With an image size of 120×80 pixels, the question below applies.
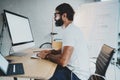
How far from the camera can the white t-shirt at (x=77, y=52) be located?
1.47m

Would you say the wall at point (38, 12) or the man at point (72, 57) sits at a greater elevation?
the wall at point (38, 12)

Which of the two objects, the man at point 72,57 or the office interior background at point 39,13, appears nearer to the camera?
the man at point 72,57

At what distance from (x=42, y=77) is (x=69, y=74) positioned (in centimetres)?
42

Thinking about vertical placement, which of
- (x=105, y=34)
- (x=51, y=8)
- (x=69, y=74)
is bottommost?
(x=69, y=74)

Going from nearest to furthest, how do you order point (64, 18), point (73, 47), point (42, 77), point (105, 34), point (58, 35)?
point (42, 77) → point (73, 47) → point (64, 18) → point (105, 34) → point (58, 35)

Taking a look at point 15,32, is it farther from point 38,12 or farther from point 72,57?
point 38,12

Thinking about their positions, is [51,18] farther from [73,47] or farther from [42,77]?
[42,77]

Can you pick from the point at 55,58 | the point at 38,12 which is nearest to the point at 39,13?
the point at 38,12

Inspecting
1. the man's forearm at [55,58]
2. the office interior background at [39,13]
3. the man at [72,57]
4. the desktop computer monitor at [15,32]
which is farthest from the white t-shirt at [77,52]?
the office interior background at [39,13]

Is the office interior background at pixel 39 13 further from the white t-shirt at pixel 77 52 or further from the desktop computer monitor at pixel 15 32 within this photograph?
the white t-shirt at pixel 77 52

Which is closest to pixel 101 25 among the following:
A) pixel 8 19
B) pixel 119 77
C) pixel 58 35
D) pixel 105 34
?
pixel 105 34

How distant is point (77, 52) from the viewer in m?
1.52

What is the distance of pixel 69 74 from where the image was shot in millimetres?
1524

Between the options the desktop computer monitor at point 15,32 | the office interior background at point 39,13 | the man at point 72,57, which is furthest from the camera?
the office interior background at point 39,13
